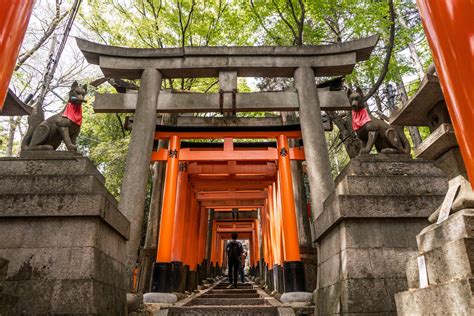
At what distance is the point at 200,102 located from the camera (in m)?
7.91

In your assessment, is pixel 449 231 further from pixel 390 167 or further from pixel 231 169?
pixel 231 169

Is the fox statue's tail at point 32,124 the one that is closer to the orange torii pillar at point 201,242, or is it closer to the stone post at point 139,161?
the stone post at point 139,161

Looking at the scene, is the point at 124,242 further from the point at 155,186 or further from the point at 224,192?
the point at 224,192

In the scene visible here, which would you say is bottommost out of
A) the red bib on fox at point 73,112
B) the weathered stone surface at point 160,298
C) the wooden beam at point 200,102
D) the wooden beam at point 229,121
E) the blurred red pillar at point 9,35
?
the weathered stone surface at point 160,298

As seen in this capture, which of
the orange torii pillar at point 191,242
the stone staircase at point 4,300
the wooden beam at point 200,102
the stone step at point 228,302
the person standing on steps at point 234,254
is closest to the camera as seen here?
the stone staircase at point 4,300

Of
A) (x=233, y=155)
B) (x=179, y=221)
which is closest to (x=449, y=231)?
(x=233, y=155)

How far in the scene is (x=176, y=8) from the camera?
12781 millimetres

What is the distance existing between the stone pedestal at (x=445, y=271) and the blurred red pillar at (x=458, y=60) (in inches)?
86.0

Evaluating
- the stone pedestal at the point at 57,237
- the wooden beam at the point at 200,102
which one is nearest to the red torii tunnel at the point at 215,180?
the wooden beam at the point at 200,102

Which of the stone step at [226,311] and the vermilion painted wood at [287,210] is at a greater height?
the vermilion painted wood at [287,210]

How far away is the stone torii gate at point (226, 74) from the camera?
25.0 feet

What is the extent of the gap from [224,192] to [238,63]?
7.75 m

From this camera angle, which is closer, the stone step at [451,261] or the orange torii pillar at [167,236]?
the stone step at [451,261]

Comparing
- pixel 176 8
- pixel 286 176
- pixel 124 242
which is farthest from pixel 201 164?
pixel 176 8
